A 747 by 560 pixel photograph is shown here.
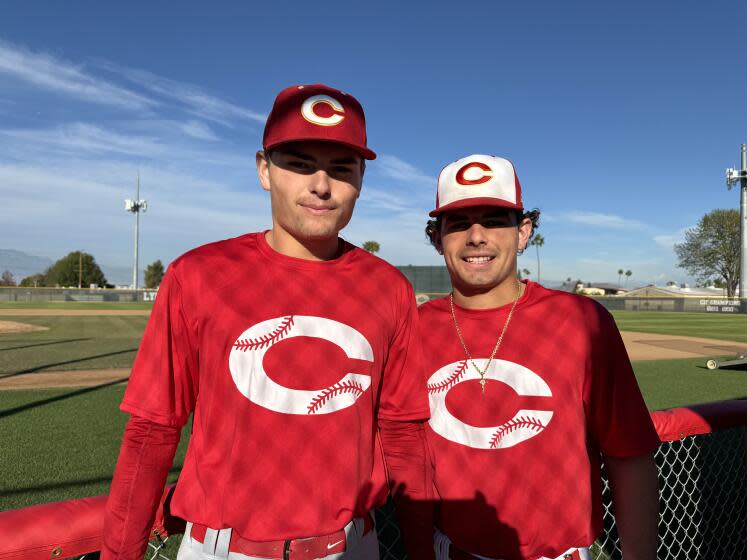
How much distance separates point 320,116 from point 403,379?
86cm

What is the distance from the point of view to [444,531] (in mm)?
1808

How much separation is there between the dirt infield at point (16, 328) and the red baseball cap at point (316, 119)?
2447 cm

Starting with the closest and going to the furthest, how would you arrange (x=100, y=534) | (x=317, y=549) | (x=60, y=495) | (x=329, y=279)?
(x=100, y=534) < (x=317, y=549) < (x=329, y=279) < (x=60, y=495)

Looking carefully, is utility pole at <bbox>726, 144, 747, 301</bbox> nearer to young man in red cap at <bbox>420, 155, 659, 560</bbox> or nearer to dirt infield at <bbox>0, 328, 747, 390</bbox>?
dirt infield at <bbox>0, 328, 747, 390</bbox>

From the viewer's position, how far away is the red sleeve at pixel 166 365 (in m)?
1.43

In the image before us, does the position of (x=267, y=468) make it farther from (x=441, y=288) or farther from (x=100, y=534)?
(x=441, y=288)

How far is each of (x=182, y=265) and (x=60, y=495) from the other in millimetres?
4151

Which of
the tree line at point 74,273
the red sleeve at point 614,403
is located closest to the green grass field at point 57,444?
the red sleeve at point 614,403

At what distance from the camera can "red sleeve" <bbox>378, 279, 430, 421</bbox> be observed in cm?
170

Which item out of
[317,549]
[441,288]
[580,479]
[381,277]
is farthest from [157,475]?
[441,288]

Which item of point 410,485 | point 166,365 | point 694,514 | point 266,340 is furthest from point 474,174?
point 694,514

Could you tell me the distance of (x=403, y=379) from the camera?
172 centimetres

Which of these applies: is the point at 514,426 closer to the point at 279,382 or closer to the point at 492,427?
the point at 492,427

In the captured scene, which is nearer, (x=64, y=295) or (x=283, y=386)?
(x=283, y=386)
